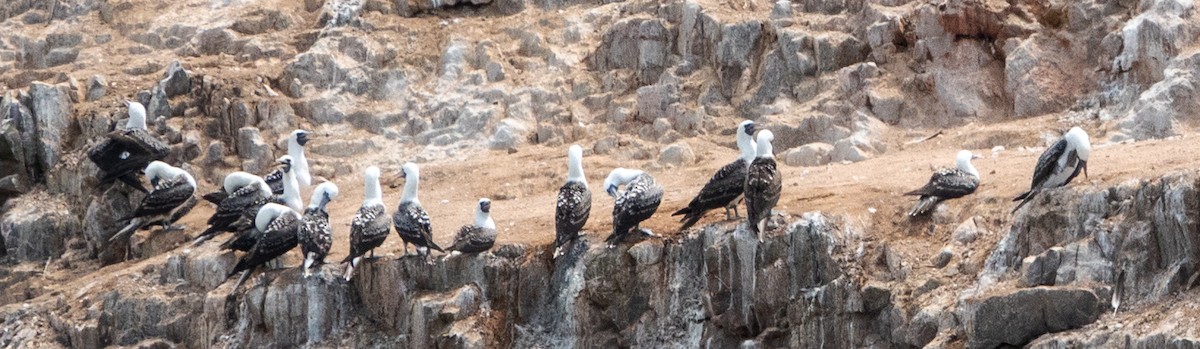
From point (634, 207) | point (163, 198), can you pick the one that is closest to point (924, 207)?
point (634, 207)

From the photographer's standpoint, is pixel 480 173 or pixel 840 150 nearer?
pixel 840 150

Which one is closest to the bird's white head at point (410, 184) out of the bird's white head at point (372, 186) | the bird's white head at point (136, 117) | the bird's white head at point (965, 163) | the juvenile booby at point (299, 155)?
the bird's white head at point (372, 186)

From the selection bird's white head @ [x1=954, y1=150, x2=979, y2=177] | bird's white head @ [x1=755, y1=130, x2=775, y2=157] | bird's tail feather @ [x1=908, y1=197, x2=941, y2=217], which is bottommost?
bird's tail feather @ [x1=908, y1=197, x2=941, y2=217]

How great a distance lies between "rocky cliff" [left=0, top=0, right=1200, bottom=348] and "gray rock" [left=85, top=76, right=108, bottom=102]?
0.16 feet

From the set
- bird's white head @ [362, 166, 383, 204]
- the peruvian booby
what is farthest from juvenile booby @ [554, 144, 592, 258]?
the peruvian booby

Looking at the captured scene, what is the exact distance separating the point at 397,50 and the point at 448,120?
7.06 ft

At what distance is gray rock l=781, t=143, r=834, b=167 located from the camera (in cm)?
3206

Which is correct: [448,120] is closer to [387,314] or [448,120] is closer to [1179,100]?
[387,314]

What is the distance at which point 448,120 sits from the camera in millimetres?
36094

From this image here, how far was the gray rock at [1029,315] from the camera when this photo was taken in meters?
24.4

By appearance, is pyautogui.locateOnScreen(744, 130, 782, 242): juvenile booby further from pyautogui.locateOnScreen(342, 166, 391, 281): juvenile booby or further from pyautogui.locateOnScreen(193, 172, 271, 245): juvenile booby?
pyautogui.locateOnScreen(193, 172, 271, 245): juvenile booby

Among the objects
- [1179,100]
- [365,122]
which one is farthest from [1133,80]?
[365,122]

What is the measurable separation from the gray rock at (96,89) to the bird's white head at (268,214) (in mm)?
7512

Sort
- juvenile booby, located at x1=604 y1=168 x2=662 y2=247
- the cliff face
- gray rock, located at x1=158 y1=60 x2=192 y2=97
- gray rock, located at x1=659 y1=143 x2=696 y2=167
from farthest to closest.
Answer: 1. gray rock, located at x1=158 y1=60 x2=192 y2=97
2. gray rock, located at x1=659 y1=143 x2=696 y2=167
3. juvenile booby, located at x1=604 y1=168 x2=662 y2=247
4. the cliff face
